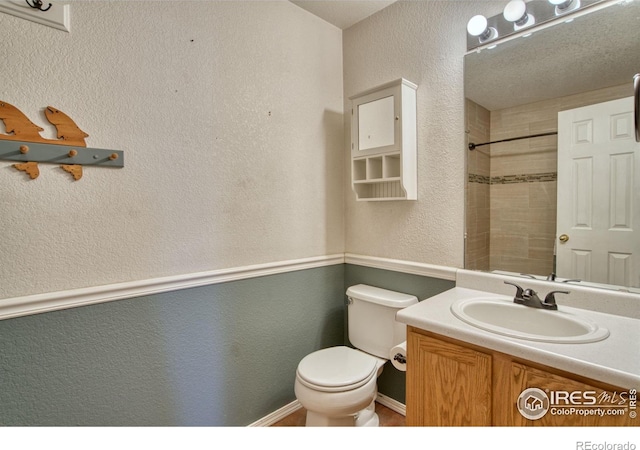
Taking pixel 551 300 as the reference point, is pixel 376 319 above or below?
below

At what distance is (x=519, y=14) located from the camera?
4.19 feet

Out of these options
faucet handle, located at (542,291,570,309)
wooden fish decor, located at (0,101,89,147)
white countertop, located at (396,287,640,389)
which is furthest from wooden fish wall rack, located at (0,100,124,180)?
faucet handle, located at (542,291,570,309)

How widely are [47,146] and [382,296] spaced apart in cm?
156

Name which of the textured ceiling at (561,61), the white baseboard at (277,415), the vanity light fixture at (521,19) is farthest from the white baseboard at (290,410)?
the vanity light fixture at (521,19)

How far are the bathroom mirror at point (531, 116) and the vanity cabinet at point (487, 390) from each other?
1.76 feet

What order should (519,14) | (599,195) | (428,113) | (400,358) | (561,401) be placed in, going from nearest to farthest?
(561,401) → (599,195) → (519,14) → (400,358) → (428,113)

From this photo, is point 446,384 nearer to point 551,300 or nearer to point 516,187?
point 551,300

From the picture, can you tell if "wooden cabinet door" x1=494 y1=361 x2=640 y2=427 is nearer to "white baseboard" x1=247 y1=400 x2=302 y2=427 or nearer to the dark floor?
the dark floor

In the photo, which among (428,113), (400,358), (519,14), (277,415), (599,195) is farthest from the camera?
(277,415)

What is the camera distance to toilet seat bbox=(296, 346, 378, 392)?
4.34 ft

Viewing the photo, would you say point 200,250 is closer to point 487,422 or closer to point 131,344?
point 131,344

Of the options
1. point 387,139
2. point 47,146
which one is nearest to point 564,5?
point 387,139

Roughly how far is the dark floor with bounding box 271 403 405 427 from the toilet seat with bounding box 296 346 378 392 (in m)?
0.44

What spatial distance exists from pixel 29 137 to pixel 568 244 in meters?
2.04
